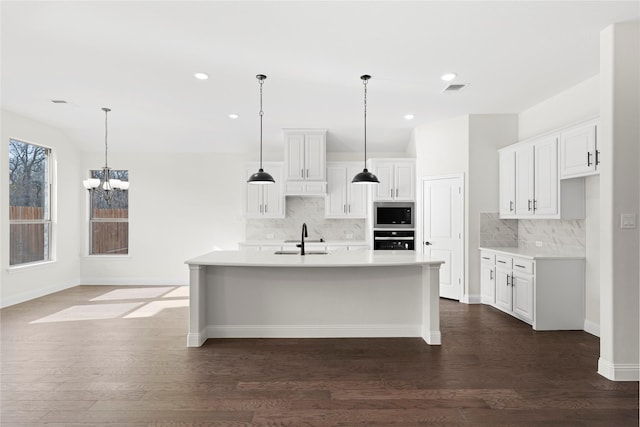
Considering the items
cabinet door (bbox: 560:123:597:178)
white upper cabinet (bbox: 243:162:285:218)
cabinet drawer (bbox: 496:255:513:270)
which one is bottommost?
cabinet drawer (bbox: 496:255:513:270)

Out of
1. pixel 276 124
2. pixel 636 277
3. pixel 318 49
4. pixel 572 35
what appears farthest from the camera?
pixel 276 124

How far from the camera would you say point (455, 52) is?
3395mm

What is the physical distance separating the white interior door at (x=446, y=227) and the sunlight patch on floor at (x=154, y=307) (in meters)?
3.91

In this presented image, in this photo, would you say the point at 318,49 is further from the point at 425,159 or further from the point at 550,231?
the point at 550,231

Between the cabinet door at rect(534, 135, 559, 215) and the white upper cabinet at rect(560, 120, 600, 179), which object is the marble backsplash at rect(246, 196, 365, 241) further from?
the white upper cabinet at rect(560, 120, 600, 179)

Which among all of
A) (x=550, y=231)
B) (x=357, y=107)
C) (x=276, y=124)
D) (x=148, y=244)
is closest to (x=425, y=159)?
(x=357, y=107)

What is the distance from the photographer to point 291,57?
3480mm

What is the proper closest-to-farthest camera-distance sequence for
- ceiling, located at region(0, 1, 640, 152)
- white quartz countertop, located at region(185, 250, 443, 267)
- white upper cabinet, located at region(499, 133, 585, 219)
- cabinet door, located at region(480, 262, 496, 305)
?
ceiling, located at region(0, 1, 640, 152), white quartz countertop, located at region(185, 250, 443, 267), white upper cabinet, located at region(499, 133, 585, 219), cabinet door, located at region(480, 262, 496, 305)

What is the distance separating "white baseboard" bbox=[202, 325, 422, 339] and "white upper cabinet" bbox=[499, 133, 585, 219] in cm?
212

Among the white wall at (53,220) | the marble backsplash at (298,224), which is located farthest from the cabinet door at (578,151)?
the white wall at (53,220)

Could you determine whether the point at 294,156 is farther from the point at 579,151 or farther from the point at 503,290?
the point at 579,151

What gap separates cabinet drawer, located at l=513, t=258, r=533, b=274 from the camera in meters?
4.23

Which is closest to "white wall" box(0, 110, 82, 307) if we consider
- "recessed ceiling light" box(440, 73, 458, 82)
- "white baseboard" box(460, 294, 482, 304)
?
"recessed ceiling light" box(440, 73, 458, 82)

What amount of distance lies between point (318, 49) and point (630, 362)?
3658 mm
